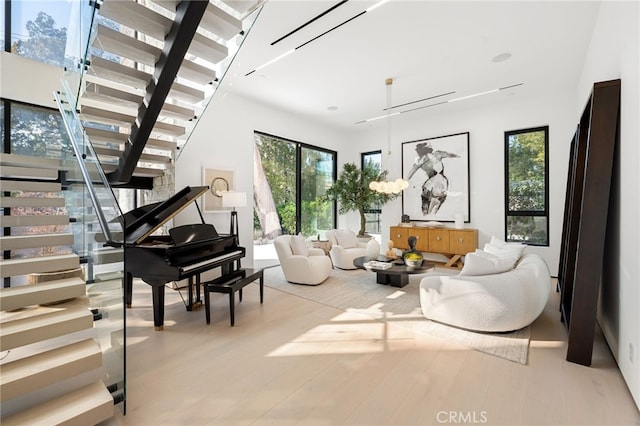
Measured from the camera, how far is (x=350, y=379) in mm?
2256

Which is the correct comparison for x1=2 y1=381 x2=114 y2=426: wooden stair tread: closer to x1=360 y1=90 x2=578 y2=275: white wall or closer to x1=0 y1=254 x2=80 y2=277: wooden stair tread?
x1=0 y1=254 x2=80 y2=277: wooden stair tread

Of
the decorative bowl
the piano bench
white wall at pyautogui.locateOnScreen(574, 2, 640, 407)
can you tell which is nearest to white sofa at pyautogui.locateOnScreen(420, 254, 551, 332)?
white wall at pyautogui.locateOnScreen(574, 2, 640, 407)

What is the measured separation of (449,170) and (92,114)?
21.4ft

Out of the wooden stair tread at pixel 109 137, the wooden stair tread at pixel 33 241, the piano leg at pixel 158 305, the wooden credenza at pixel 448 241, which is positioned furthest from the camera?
the wooden credenza at pixel 448 241

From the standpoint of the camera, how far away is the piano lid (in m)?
3.24

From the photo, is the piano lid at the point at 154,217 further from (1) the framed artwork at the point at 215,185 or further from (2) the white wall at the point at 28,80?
(2) the white wall at the point at 28,80

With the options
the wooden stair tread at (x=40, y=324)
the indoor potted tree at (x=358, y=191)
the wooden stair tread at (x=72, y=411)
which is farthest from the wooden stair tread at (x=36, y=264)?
the indoor potted tree at (x=358, y=191)

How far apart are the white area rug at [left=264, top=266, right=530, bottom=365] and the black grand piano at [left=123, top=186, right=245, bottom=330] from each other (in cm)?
138

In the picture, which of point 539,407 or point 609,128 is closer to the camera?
point 539,407

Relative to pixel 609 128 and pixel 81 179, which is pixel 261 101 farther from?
pixel 609 128

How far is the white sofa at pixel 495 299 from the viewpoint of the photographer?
288 cm

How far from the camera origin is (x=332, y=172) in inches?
328

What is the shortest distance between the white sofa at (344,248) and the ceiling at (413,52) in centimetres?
280

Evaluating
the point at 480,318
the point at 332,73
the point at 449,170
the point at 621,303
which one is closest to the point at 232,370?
the point at 480,318
